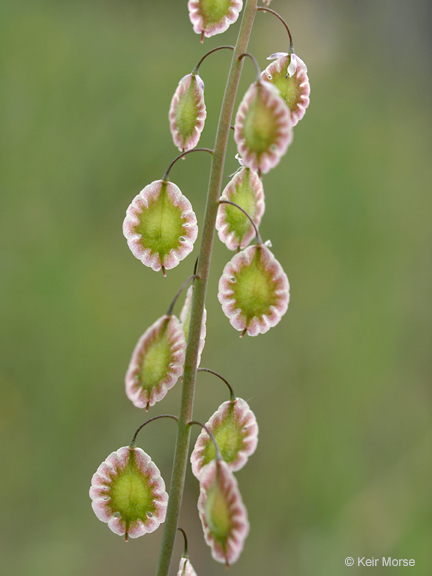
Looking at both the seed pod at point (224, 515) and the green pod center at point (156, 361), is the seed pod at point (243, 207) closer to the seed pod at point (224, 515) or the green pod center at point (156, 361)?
the green pod center at point (156, 361)

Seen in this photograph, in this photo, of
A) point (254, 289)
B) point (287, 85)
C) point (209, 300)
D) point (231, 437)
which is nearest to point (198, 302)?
point (254, 289)

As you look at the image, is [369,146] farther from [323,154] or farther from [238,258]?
[238,258]

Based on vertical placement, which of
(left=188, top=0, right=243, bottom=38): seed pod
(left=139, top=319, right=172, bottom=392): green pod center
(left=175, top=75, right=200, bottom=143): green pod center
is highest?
(left=188, top=0, right=243, bottom=38): seed pod

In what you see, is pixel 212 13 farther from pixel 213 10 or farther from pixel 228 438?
pixel 228 438

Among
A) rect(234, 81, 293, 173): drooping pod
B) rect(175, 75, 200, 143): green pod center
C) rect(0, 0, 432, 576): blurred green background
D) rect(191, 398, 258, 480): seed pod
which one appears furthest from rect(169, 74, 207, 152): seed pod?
rect(0, 0, 432, 576): blurred green background

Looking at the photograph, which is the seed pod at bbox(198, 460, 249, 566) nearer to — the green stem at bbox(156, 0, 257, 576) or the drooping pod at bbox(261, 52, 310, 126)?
the green stem at bbox(156, 0, 257, 576)

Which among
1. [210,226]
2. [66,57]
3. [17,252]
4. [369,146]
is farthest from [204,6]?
A: [369,146]

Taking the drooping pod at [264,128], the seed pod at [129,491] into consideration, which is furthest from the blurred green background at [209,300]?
the drooping pod at [264,128]
